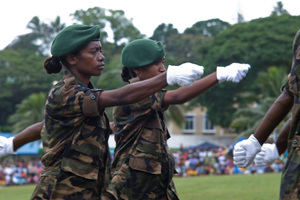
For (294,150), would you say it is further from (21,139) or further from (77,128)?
(21,139)

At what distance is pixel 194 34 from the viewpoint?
210 ft

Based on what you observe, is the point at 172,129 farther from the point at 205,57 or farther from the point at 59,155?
the point at 59,155

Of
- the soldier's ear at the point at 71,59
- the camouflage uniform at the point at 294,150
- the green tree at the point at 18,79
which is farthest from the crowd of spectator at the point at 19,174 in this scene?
the green tree at the point at 18,79

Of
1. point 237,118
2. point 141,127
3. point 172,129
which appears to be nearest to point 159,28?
point 172,129

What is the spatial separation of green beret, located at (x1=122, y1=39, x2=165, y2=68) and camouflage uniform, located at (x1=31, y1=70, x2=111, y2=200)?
1.25 meters

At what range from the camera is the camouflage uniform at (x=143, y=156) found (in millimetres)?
5379

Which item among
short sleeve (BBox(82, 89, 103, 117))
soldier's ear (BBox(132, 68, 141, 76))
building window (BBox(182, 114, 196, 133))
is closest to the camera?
short sleeve (BBox(82, 89, 103, 117))

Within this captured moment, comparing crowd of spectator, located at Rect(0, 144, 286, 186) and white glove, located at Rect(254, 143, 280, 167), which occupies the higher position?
white glove, located at Rect(254, 143, 280, 167)

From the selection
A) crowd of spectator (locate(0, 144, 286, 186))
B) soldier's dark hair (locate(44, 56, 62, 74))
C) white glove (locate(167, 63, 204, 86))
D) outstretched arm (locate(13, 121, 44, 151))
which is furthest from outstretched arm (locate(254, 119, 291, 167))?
crowd of spectator (locate(0, 144, 286, 186))

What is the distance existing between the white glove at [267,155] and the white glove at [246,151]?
8cm

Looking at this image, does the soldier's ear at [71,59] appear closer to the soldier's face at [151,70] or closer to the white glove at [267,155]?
the soldier's face at [151,70]

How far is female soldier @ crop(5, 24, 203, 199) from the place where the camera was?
4434 mm

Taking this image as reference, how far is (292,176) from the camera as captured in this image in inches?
145

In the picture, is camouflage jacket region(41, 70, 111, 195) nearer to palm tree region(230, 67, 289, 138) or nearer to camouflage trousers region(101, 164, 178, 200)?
camouflage trousers region(101, 164, 178, 200)
